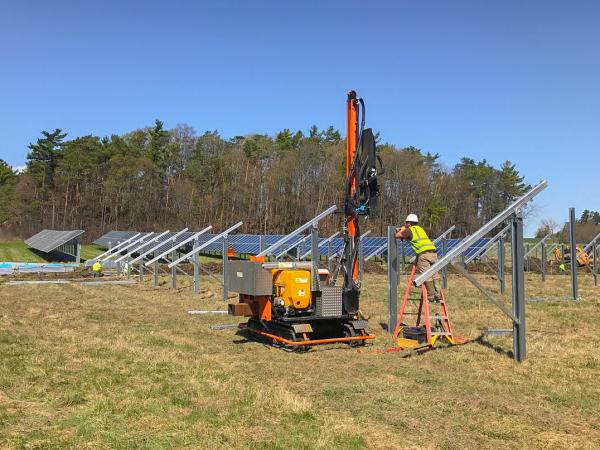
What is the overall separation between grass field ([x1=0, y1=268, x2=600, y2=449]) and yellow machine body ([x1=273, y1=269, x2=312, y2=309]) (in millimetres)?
838

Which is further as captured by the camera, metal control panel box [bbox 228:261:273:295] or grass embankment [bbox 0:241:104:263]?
grass embankment [bbox 0:241:104:263]

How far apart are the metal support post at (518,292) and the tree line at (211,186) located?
154ft

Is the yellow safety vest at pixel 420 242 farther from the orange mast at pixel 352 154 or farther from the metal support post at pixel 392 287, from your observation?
the orange mast at pixel 352 154

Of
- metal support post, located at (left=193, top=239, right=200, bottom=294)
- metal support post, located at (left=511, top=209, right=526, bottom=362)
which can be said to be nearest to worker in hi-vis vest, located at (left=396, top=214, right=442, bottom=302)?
metal support post, located at (left=511, top=209, right=526, bottom=362)

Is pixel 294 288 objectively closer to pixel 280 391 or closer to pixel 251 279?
pixel 251 279

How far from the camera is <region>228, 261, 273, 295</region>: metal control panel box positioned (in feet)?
29.3

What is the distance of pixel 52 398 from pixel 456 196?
6188 centimetres

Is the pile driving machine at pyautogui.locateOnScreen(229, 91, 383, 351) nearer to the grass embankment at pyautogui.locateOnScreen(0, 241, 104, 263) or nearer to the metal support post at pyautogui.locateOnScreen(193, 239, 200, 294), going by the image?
the metal support post at pyautogui.locateOnScreen(193, 239, 200, 294)

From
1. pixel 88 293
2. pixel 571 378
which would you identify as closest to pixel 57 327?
pixel 88 293

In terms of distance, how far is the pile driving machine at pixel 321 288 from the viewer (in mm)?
8969

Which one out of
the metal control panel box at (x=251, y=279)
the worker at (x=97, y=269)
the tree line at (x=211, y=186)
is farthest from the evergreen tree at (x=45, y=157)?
the metal control panel box at (x=251, y=279)

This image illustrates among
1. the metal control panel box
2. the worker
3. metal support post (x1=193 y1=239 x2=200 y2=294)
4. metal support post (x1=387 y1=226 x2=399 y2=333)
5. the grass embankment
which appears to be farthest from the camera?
the grass embankment

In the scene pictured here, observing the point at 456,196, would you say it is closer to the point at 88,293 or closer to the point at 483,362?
the point at 88,293

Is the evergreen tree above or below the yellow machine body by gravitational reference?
above
